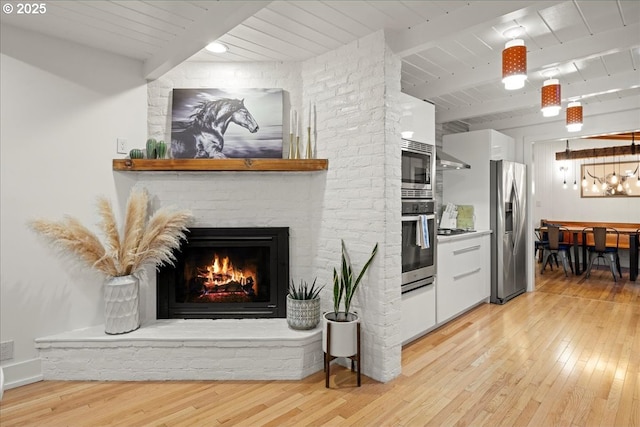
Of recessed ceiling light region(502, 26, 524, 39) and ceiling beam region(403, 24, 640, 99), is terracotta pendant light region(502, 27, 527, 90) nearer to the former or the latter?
recessed ceiling light region(502, 26, 524, 39)

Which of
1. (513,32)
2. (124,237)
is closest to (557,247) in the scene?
(513,32)

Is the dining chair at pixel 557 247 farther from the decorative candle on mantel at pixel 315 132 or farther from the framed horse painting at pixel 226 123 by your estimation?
the framed horse painting at pixel 226 123

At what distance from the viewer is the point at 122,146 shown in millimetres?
2910

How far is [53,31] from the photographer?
2.52 meters

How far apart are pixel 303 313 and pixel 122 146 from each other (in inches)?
74.6

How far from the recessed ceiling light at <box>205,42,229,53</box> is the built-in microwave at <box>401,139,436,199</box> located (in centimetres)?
157

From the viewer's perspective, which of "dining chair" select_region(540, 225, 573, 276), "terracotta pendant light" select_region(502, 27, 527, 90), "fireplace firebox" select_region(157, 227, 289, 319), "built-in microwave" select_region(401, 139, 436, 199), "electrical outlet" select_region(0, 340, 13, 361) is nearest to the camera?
"terracotta pendant light" select_region(502, 27, 527, 90)

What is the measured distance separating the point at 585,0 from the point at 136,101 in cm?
317

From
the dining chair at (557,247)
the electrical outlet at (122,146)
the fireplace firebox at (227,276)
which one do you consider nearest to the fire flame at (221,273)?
the fireplace firebox at (227,276)

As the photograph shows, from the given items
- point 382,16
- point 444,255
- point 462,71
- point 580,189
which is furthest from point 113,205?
point 580,189

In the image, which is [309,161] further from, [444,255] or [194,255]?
[444,255]

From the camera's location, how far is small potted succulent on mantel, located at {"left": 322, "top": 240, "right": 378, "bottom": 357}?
2.47 meters

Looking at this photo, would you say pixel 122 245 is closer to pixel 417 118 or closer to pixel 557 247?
pixel 417 118

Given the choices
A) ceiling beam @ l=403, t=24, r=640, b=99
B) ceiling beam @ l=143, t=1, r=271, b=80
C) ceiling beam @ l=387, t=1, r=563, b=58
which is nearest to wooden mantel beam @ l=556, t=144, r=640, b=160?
ceiling beam @ l=403, t=24, r=640, b=99
